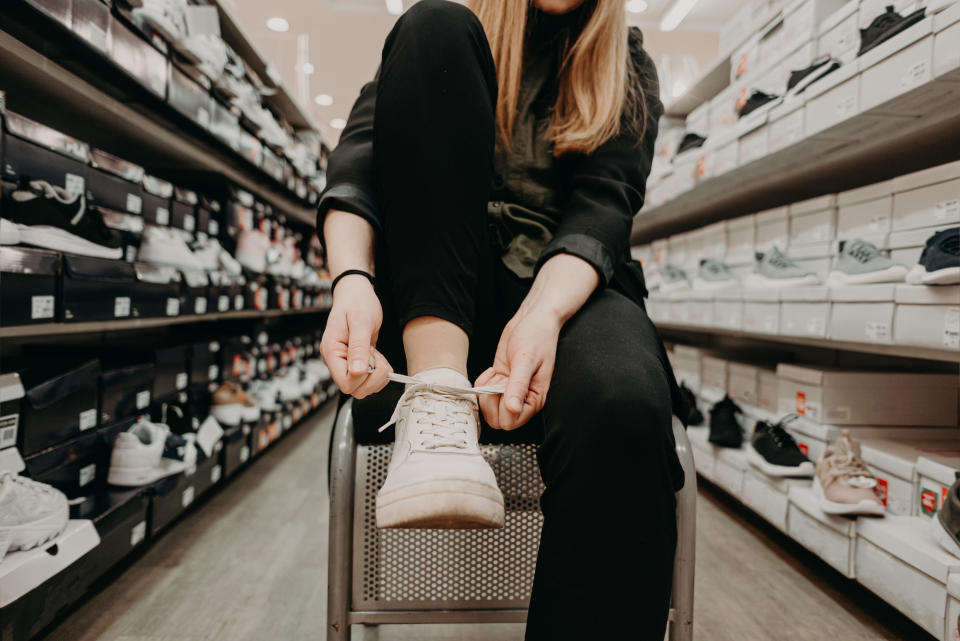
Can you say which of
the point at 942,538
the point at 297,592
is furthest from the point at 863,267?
the point at 297,592

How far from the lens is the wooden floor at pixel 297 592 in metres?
0.84

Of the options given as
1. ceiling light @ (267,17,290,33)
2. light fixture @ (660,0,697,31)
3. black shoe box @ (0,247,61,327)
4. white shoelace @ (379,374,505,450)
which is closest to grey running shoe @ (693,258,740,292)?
white shoelace @ (379,374,505,450)

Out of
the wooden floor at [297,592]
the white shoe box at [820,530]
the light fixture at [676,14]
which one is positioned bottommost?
the wooden floor at [297,592]

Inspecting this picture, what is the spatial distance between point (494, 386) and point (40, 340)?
1303mm

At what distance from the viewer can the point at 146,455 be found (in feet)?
3.48

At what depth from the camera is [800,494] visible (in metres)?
1.11

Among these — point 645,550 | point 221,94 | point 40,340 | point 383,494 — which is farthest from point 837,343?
point 40,340

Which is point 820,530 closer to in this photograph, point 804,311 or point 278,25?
point 804,311

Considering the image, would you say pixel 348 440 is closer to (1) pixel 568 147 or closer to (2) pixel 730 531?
(1) pixel 568 147

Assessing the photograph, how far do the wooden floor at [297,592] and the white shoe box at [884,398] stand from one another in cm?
34

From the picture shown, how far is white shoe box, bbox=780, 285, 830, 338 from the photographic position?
43.0 inches

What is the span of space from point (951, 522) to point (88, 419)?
143 centimetres

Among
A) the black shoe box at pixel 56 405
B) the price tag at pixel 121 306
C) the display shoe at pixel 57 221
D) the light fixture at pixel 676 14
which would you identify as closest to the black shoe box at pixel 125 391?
the black shoe box at pixel 56 405

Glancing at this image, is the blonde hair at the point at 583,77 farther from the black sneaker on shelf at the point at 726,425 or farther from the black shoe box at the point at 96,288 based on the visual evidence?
the black sneaker on shelf at the point at 726,425
